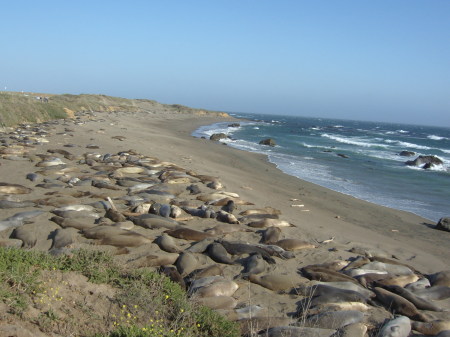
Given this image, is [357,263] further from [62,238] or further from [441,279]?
[62,238]

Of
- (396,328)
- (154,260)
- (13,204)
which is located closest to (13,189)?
(13,204)

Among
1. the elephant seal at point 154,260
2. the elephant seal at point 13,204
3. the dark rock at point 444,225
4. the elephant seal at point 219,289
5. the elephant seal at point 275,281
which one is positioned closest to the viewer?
the elephant seal at point 219,289

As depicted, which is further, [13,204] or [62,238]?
[13,204]

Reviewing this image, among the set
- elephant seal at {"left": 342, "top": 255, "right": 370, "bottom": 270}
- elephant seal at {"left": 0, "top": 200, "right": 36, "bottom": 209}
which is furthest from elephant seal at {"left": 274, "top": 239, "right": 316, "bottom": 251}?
elephant seal at {"left": 0, "top": 200, "right": 36, "bottom": 209}

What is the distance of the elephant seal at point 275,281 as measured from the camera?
17.4ft

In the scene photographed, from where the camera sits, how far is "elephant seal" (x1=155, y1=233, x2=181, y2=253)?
605cm

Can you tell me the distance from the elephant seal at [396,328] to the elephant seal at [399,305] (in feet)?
1.73

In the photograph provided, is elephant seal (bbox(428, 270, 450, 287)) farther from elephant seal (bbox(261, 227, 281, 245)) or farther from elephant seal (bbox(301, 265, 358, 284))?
elephant seal (bbox(261, 227, 281, 245))

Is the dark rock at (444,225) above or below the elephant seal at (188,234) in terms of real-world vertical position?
below

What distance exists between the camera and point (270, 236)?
7.20 meters

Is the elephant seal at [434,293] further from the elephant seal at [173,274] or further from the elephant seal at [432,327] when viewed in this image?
the elephant seal at [173,274]

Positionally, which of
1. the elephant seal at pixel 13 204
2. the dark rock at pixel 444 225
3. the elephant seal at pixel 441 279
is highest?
the elephant seal at pixel 13 204

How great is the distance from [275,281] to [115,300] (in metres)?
2.13

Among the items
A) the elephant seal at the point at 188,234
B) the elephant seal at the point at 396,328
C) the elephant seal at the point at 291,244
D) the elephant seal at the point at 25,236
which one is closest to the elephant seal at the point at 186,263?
the elephant seal at the point at 188,234
